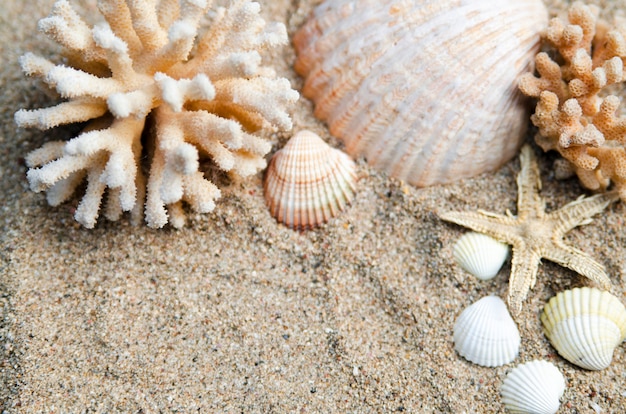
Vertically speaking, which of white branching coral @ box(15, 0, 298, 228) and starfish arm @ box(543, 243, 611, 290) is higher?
white branching coral @ box(15, 0, 298, 228)

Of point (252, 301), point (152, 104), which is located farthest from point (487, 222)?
point (152, 104)

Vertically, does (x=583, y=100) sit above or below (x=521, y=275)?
above

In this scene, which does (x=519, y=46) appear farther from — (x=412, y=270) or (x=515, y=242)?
(x=412, y=270)

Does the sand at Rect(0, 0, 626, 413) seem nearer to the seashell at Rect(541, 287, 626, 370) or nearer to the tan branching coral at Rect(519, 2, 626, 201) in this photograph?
the seashell at Rect(541, 287, 626, 370)

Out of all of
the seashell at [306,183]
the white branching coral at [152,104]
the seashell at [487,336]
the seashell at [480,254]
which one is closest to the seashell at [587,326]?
the seashell at [487,336]

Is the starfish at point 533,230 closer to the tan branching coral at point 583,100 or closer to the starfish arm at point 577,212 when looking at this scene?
the starfish arm at point 577,212

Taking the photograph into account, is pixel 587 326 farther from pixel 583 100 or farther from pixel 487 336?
pixel 583 100

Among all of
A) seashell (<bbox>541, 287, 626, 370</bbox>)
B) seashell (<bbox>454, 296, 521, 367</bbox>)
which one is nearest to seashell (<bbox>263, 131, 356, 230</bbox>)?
seashell (<bbox>454, 296, 521, 367</bbox>)
